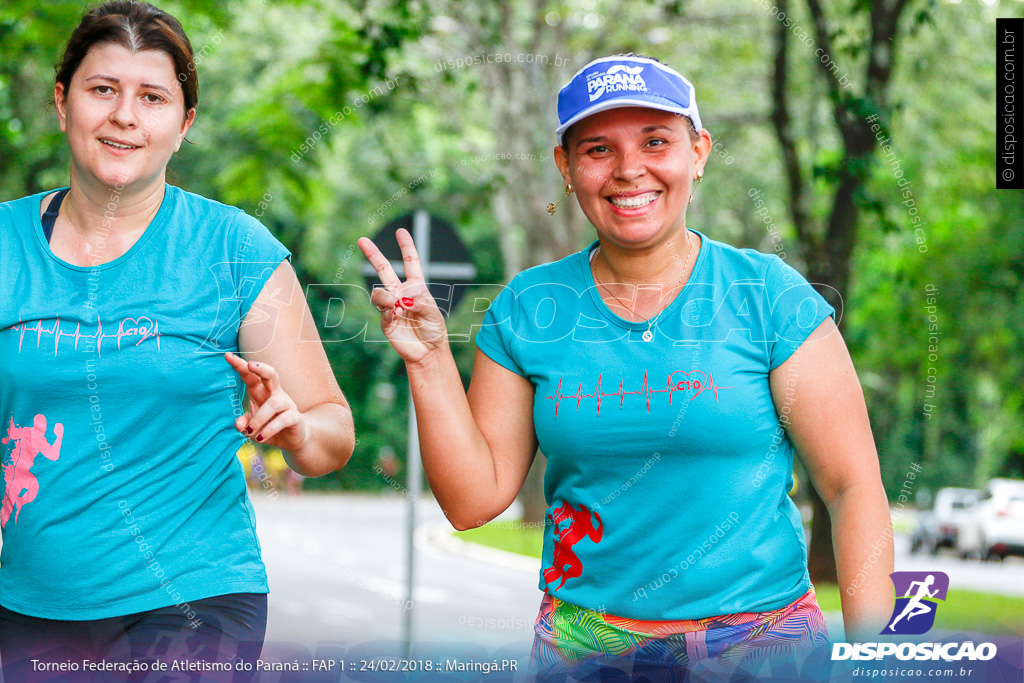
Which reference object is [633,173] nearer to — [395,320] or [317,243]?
[395,320]

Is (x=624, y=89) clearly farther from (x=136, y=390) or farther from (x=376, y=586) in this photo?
(x=376, y=586)

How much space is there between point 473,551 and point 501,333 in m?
15.4

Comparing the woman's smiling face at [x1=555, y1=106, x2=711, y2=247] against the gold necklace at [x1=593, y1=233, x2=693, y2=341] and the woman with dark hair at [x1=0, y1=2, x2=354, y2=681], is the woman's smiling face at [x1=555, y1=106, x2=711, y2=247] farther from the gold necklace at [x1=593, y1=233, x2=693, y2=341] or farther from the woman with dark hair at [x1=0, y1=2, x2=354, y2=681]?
the woman with dark hair at [x1=0, y1=2, x2=354, y2=681]

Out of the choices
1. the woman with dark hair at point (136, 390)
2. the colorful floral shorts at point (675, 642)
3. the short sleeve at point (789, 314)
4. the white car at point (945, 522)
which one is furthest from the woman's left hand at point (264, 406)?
the white car at point (945, 522)

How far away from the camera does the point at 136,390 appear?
1.95 meters

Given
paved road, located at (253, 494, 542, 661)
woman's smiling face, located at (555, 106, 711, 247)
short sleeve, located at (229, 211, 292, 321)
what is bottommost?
paved road, located at (253, 494, 542, 661)

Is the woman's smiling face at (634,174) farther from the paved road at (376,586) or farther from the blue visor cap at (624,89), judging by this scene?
the paved road at (376,586)

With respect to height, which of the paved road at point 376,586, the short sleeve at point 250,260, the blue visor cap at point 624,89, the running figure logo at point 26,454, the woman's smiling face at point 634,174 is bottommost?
the paved road at point 376,586

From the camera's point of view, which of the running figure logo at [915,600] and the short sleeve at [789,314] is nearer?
the short sleeve at [789,314]

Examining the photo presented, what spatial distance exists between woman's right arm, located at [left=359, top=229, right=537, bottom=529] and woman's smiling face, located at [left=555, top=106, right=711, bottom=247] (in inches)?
15.1

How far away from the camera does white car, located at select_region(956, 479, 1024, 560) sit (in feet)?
56.0

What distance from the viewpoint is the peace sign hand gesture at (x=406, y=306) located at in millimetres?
2006

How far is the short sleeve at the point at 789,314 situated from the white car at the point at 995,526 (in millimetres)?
16821

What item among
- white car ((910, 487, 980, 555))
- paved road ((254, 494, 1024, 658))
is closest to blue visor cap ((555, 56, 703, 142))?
paved road ((254, 494, 1024, 658))
